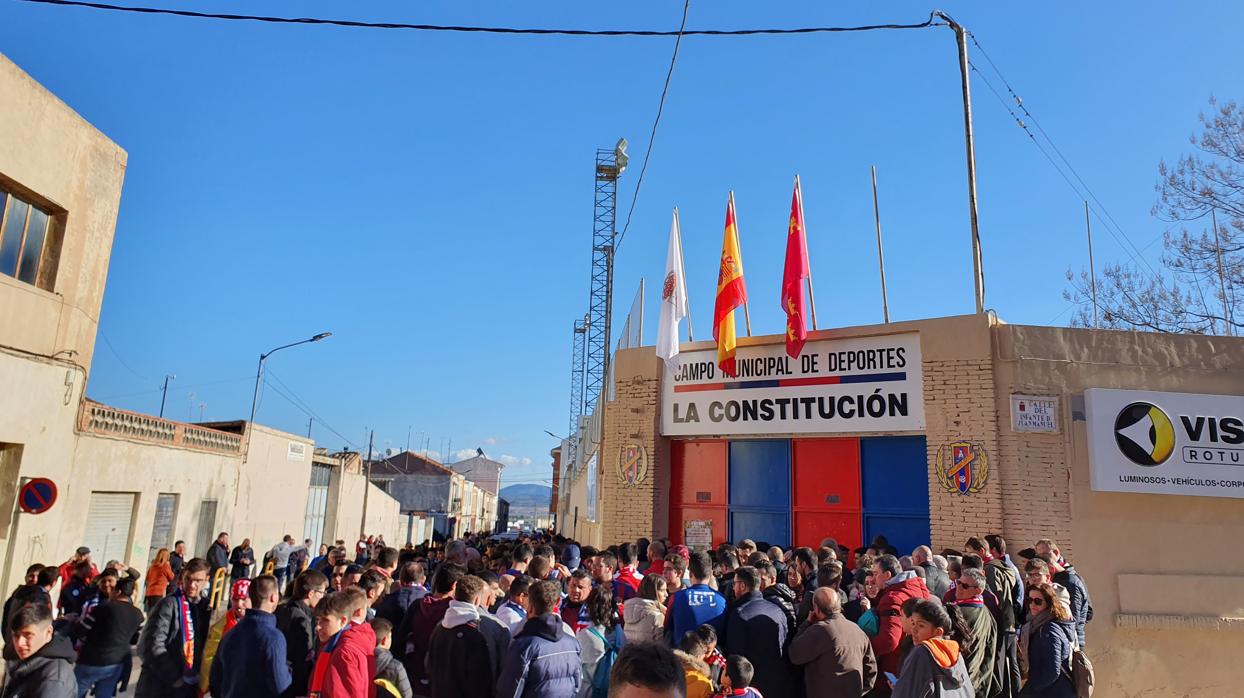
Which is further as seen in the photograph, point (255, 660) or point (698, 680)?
point (255, 660)

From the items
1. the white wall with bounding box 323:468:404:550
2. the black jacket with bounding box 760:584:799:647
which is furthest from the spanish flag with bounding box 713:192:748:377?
the white wall with bounding box 323:468:404:550

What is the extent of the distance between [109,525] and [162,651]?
42.6 feet

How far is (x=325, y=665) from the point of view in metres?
4.33

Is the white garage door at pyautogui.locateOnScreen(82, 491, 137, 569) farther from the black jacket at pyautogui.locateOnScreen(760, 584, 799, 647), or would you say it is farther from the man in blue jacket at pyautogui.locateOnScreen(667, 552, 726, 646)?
the black jacket at pyautogui.locateOnScreen(760, 584, 799, 647)

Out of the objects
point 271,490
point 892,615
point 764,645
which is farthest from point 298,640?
point 271,490

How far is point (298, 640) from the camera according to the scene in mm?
5266

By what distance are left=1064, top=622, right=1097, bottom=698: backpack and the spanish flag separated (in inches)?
273

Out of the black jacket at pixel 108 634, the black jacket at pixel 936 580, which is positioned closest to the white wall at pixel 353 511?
the black jacket at pixel 108 634

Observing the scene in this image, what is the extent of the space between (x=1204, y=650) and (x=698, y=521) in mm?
6878

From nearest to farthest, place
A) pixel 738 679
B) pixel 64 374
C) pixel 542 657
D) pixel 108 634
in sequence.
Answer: pixel 738 679 < pixel 542 657 < pixel 108 634 < pixel 64 374

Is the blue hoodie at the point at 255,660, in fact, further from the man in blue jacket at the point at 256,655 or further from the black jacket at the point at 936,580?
the black jacket at the point at 936,580

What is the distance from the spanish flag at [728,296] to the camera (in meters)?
12.2

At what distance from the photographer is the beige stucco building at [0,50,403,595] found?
1246 cm

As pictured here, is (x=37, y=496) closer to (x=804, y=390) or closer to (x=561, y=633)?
(x=561, y=633)
